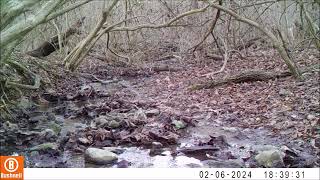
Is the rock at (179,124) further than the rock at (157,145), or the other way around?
the rock at (179,124)

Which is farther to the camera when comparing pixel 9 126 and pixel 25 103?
pixel 25 103

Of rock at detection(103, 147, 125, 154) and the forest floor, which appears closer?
the forest floor

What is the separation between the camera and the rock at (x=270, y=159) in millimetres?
3229

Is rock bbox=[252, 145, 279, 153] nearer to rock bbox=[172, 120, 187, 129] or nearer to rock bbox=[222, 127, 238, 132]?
rock bbox=[222, 127, 238, 132]

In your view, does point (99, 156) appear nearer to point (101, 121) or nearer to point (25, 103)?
point (101, 121)

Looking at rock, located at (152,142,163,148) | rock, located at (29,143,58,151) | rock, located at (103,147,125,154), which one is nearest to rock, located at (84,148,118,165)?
rock, located at (103,147,125,154)

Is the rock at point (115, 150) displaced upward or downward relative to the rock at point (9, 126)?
downward

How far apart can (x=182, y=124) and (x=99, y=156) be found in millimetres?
1334

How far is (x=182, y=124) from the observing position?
A: 15.0 feet

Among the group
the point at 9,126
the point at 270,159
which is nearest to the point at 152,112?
the point at 9,126

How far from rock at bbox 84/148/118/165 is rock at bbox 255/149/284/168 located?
44.6 inches

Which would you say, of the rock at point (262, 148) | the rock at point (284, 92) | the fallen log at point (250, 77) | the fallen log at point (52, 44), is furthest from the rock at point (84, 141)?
the fallen log at point (52, 44)

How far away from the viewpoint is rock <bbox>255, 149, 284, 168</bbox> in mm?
3229

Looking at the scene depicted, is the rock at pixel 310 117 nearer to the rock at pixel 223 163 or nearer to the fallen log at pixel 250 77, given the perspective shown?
the rock at pixel 223 163
